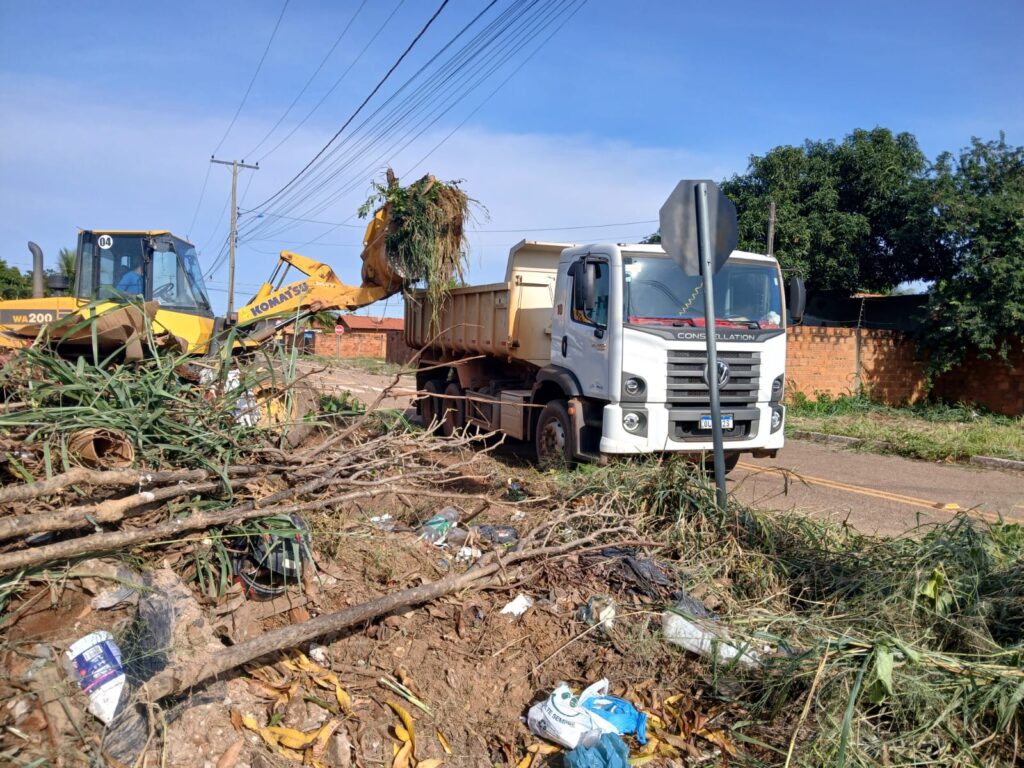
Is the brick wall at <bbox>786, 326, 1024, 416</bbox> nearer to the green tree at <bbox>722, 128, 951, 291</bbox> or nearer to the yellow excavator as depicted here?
the green tree at <bbox>722, 128, 951, 291</bbox>

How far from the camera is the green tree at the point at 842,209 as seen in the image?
73.9ft

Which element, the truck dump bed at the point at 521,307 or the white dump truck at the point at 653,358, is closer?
the white dump truck at the point at 653,358

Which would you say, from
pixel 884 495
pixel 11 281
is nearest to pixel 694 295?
pixel 884 495

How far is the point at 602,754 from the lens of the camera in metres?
3.00

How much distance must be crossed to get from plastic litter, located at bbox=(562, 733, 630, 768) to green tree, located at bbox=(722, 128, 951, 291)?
2097 cm

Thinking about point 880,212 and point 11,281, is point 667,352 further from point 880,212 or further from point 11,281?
point 11,281

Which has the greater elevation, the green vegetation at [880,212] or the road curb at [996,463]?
the green vegetation at [880,212]

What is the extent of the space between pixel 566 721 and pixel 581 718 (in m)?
0.07

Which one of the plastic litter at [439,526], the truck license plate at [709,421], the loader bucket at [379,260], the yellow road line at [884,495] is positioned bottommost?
the yellow road line at [884,495]

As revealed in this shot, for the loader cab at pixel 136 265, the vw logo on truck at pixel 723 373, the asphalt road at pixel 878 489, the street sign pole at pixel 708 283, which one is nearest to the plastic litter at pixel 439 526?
the street sign pole at pixel 708 283

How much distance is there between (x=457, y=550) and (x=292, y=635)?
1.67 m

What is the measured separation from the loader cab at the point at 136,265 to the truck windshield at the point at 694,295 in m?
5.78

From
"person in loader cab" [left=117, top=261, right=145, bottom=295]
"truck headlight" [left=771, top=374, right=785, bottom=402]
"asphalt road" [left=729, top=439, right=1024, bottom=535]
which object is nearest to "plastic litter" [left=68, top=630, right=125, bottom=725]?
"asphalt road" [left=729, top=439, right=1024, bottom=535]

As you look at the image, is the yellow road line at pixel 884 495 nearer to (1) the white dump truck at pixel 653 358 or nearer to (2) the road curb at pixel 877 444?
(1) the white dump truck at pixel 653 358
